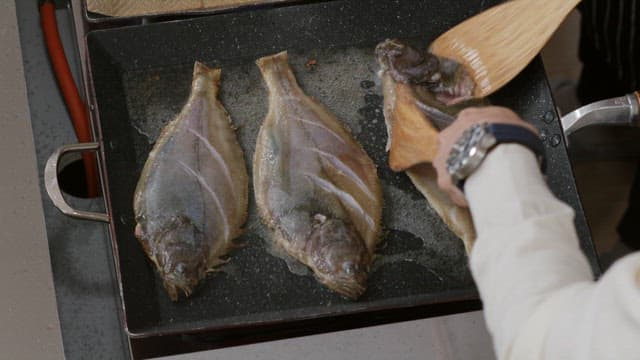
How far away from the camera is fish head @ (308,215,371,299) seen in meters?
1.36

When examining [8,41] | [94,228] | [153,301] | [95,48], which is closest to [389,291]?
[153,301]

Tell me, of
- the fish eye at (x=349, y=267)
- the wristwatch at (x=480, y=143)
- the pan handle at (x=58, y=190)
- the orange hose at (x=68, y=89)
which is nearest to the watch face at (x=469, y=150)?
the wristwatch at (x=480, y=143)

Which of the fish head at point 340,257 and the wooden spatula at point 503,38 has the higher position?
the wooden spatula at point 503,38

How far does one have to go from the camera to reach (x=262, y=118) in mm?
1521

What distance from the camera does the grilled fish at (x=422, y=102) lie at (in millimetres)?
1444

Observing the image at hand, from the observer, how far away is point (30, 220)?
1370 mm

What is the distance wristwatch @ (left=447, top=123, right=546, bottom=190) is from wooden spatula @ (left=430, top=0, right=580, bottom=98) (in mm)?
439

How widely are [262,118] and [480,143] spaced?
0.55 metres

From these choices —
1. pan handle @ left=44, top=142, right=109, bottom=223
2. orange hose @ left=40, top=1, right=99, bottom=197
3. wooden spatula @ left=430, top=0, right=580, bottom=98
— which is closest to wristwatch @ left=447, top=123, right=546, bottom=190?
wooden spatula @ left=430, top=0, right=580, bottom=98

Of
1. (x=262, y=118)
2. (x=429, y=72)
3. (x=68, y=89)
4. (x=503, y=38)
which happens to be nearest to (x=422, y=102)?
(x=429, y=72)

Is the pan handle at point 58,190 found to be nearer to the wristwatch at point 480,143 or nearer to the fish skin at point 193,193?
the fish skin at point 193,193

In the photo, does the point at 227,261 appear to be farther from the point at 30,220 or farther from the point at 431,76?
the point at 431,76

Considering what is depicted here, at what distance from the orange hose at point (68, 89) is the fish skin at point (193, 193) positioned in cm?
14

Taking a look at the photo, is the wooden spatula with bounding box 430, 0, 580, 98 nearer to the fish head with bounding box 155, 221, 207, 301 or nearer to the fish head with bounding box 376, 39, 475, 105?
the fish head with bounding box 376, 39, 475, 105
